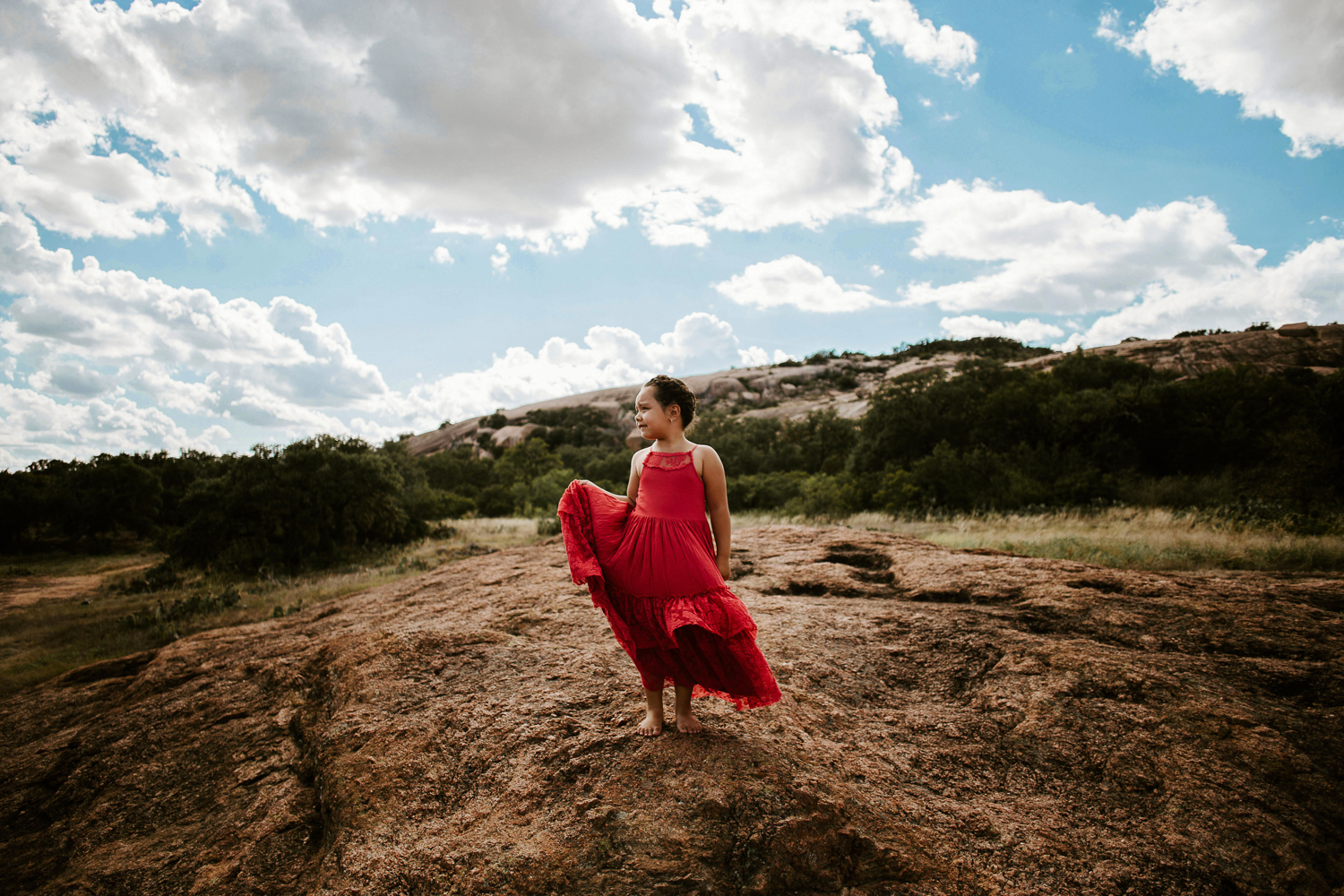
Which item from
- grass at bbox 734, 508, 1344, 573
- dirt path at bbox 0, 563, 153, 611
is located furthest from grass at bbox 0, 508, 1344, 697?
dirt path at bbox 0, 563, 153, 611

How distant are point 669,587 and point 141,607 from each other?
546 inches

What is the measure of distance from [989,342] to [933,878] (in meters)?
80.3

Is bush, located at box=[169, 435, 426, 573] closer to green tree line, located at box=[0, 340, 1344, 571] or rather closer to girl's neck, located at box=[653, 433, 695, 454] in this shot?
green tree line, located at box=[0, 340, 1344, 571]

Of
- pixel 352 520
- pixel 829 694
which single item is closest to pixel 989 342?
pixel 352 520

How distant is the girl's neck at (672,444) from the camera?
337 cm

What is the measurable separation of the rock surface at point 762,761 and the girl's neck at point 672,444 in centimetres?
159

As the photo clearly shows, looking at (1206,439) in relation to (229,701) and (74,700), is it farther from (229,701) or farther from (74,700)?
(74,700)

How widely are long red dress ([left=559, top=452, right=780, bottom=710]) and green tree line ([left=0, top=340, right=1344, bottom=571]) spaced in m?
13.7

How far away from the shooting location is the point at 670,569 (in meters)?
3.16

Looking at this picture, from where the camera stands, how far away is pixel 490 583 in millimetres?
7367

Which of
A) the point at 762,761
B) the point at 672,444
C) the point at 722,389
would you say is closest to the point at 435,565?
the point at 672,444

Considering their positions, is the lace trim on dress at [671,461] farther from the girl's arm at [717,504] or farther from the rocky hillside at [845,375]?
the rocky hillside at [845,375]

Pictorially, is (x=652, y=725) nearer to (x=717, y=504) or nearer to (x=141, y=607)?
(x=717, y=504)

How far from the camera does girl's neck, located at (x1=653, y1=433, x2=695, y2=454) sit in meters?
3.37
